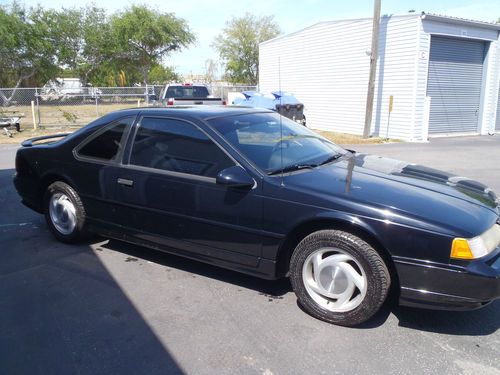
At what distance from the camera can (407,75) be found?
1552 cm

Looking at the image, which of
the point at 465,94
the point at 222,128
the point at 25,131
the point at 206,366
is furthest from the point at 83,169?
the point at 465,94

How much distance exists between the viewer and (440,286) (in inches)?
108

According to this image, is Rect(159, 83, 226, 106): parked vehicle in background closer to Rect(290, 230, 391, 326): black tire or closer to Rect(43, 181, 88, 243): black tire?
Rect(43, 181, 88, 243): black tire

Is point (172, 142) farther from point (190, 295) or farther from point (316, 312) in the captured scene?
point (316, 312)

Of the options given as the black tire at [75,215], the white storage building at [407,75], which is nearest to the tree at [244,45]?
the white storage building at [407,75]

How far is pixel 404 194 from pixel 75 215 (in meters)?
3.29

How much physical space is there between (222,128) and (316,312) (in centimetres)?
167

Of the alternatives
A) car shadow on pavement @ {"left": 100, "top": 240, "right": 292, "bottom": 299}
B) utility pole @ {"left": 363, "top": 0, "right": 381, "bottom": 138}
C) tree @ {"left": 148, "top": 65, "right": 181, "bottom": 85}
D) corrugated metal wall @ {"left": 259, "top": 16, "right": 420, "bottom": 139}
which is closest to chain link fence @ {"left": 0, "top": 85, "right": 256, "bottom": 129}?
corrugated metal wall @ {"left": 259, "top": 16, "right": 420, "bottom": 139}

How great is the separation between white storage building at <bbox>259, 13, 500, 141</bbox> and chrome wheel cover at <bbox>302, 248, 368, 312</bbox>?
1366 cm

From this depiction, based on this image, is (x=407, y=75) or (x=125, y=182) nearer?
(x=125, y=182)

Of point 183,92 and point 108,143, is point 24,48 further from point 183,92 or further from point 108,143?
point 108,143

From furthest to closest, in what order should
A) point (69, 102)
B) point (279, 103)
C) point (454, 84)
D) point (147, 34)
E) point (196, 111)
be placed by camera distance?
1. point (147, 34)
2. point (69, 102)
3. point (454, 84)
4. point (279, 103)
5. point (196, 111)

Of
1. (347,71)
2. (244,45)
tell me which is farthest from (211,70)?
(347,71)

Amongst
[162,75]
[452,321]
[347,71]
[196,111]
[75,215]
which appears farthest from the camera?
[162,75]
